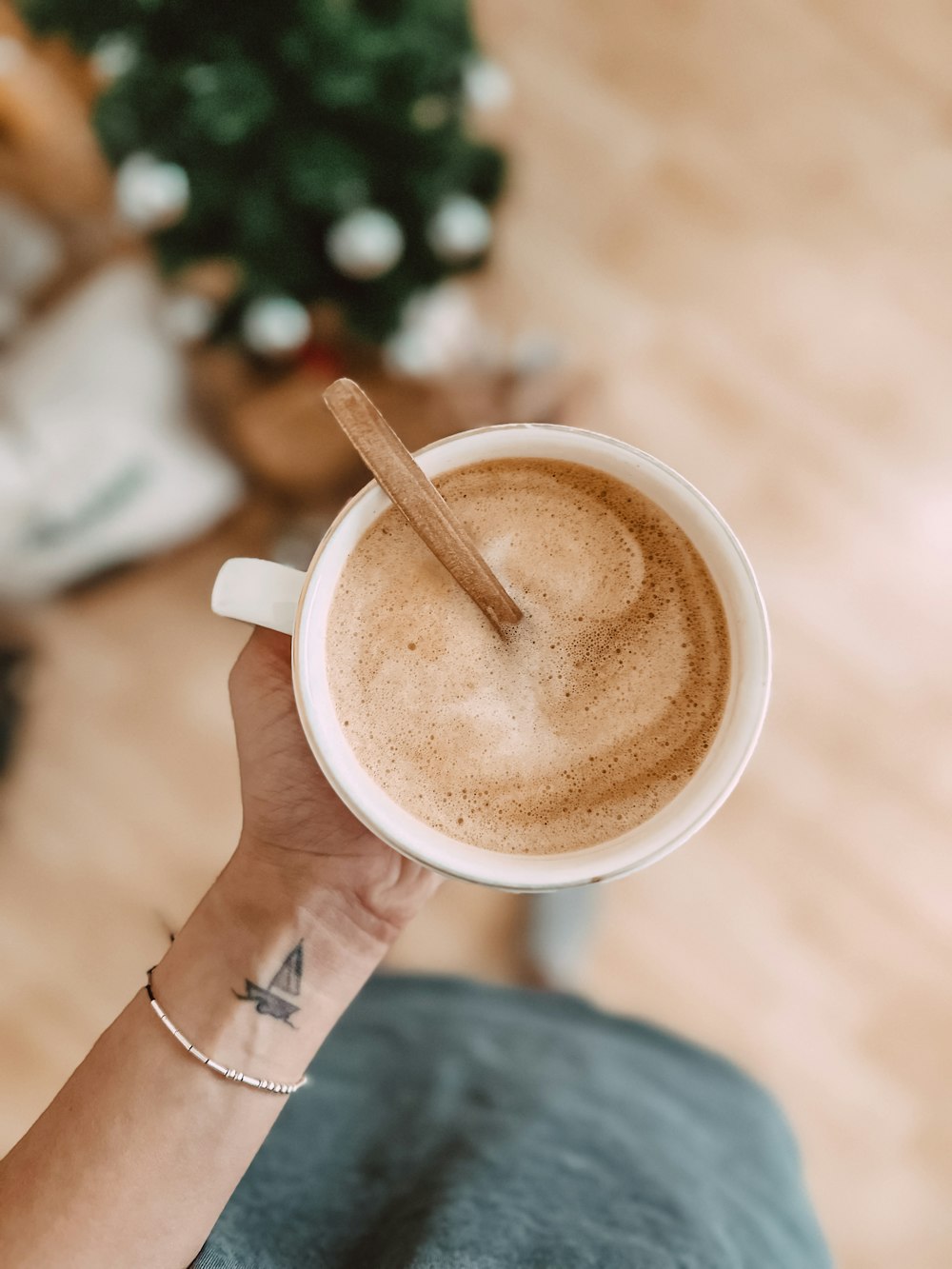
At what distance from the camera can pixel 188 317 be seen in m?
1.52

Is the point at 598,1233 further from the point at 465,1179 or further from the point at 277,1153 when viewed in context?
the point at 277,1153

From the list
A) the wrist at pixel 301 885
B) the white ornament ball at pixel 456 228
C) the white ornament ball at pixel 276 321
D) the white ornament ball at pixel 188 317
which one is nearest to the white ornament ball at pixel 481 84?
the white ornament ball at pixel 456 228

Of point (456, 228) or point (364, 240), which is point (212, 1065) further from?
point (456, 228)

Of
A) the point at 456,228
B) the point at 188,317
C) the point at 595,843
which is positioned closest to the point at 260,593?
the point at 595,843

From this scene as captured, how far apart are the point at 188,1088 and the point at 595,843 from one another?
15.4 inches

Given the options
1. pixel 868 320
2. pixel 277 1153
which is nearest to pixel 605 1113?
pixel 277 1153

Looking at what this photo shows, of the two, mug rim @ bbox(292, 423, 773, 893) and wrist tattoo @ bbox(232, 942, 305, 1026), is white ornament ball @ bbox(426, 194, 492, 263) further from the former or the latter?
wrist tattoo @ bbox(232, 942, 305, 1026)

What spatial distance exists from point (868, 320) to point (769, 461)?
32 centimetres

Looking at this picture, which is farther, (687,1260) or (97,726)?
(97,726)

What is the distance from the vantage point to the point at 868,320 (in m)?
1.60

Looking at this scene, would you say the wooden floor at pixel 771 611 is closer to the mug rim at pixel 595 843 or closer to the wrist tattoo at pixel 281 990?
the wrist tattoo at pixel 281 990

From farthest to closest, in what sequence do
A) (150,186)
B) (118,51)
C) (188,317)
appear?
(188,317) < (150,186) < (118,51)

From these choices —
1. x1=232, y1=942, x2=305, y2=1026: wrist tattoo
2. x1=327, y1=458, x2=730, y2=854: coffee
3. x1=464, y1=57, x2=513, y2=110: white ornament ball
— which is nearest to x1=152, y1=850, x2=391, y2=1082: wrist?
x1=232, y1=942, x2=305, y2=1026: wrist tattoo

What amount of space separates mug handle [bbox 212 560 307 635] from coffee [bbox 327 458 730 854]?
4 cm
